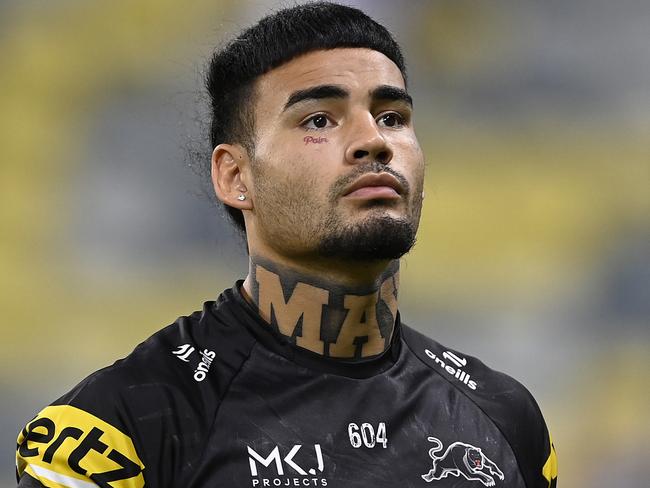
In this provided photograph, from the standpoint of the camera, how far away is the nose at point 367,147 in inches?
88.4

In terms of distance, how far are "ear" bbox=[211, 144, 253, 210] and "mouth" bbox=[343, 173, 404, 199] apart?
0.30 metres

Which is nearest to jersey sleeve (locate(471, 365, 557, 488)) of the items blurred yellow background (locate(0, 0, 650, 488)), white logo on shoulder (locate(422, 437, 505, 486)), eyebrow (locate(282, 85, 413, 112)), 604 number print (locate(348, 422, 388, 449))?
white logo on shoulder (locate(422, 437, 505, 486))

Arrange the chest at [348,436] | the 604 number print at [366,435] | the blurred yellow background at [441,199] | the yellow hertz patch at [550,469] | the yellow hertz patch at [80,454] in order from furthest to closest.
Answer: the blurred yellow background at [441,199]
the yellow hertz patch at [550,469]
the 604 number print at [366,435]
the chest at [348,436]
the yellow hertz patch at [80,454]

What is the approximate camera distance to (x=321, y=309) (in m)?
2.31

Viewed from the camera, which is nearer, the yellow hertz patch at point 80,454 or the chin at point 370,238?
the yellow hertz patch at point 80,454

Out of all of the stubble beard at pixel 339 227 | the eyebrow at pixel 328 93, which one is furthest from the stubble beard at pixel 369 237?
the eyebrow at pixel 328 93

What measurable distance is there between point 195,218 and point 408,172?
277 centimetres

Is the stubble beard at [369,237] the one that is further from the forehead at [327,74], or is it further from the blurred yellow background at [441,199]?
the blurred yellow background at [441,199]

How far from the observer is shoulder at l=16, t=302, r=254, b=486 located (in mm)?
1992

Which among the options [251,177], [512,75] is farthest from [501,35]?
[251,177]

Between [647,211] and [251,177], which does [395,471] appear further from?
[647,211]

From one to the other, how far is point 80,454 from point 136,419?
0.12 meters

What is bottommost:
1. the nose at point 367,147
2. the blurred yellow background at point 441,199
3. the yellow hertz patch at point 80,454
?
the yellow hertz patch at point 80,454

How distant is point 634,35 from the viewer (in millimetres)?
5555
